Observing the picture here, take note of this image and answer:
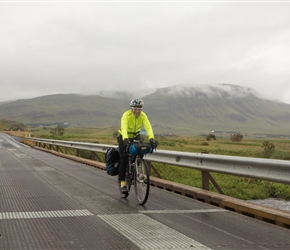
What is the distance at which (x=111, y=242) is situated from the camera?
4871 millimetres

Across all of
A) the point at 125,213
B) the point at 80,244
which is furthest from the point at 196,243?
the point at 125,213

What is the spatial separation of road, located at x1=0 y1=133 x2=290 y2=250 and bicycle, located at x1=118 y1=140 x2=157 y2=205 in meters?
0.24

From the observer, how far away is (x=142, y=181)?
307 inches

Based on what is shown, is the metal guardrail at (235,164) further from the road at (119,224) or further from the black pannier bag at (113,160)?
the black pannier bag at (113,160)

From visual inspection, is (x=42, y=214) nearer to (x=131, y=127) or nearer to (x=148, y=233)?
(x=148, y=233)

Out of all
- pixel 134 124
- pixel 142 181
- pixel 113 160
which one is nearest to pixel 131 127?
pixel 134 124

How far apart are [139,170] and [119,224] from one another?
228cm

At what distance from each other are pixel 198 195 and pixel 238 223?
7.04 feet

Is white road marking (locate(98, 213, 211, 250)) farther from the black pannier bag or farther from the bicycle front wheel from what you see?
the black pannier bag

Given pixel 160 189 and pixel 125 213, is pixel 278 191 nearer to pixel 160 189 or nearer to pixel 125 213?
pixel 160 189

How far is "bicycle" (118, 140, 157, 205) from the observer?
7629mm

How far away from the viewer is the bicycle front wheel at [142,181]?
7530 mm

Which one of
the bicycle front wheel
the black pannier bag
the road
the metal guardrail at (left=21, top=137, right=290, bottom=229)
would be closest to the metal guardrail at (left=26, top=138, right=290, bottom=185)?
the metal guardrail at (left=21, top=137, right=290, bottom=229)

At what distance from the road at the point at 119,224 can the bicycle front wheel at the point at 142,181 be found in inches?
7.3
